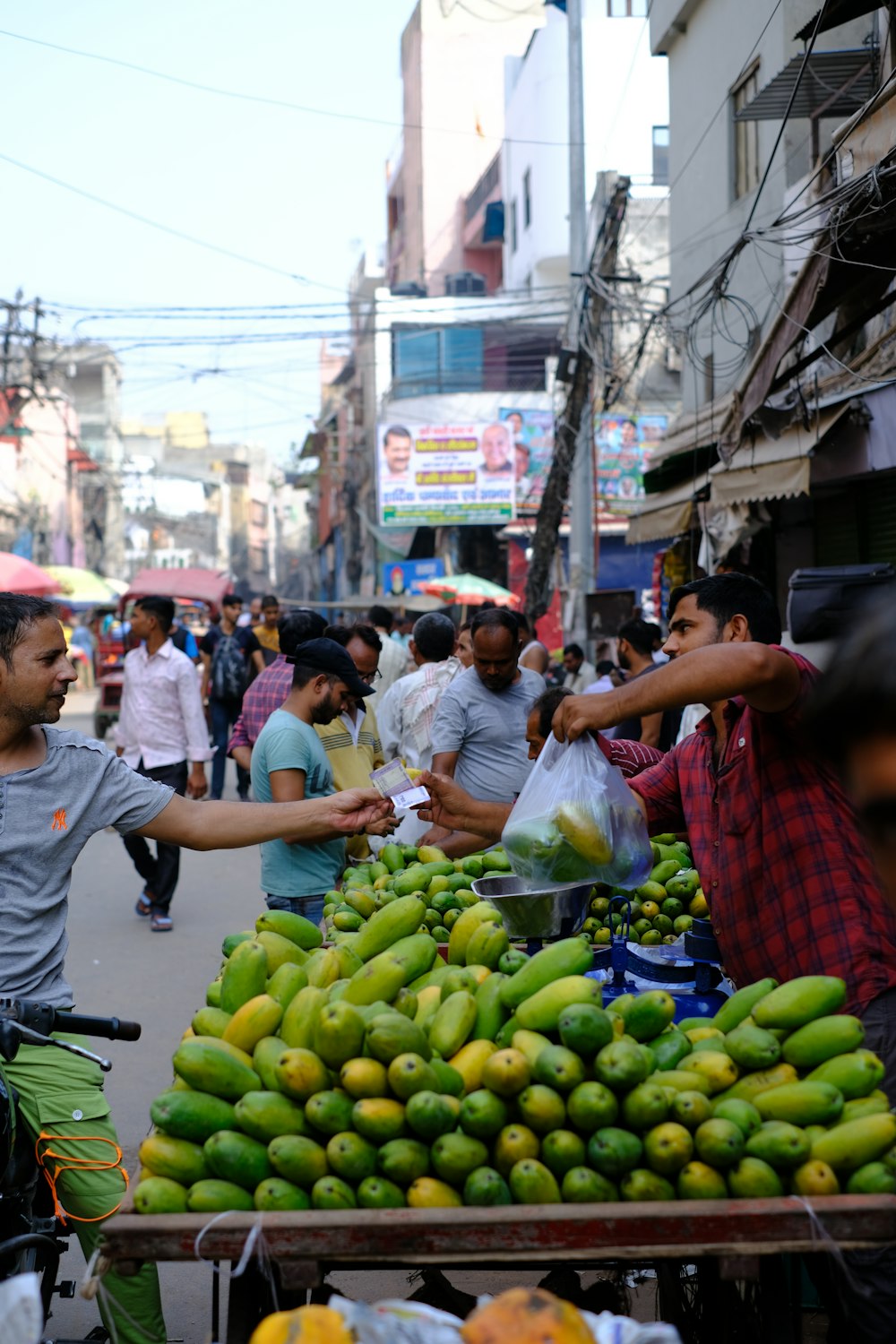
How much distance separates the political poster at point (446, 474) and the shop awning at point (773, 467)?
19.3m

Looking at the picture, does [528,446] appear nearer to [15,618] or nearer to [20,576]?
[20,576]

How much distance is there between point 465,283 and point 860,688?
40.1m

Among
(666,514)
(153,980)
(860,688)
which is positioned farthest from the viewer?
(666,514)

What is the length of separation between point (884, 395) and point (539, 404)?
2417 centimetres

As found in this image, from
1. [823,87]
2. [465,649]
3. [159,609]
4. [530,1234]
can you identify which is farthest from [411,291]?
[530,1234]

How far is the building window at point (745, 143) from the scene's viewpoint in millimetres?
13766

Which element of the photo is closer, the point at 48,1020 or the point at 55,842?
the point at 48,1020

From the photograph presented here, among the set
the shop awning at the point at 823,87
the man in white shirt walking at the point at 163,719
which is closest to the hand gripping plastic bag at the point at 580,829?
the man in white shirt walking at the point at 163,719

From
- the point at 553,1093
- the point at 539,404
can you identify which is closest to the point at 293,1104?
the point at 553,1093

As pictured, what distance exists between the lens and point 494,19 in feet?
147

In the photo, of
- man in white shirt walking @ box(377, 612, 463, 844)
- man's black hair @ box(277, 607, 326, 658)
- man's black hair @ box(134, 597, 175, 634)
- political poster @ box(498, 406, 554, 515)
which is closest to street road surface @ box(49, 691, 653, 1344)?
man in white shirt walking @ box(377, 612, 463, 844)

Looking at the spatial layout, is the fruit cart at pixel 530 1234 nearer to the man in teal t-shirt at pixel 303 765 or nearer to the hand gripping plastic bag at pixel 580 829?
the hand gripping plastic bag at pixel 580 829

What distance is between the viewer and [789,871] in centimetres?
299

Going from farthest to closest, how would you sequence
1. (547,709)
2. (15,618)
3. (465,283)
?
1. (465,283)
2. (547,709)
3. (15,618)
